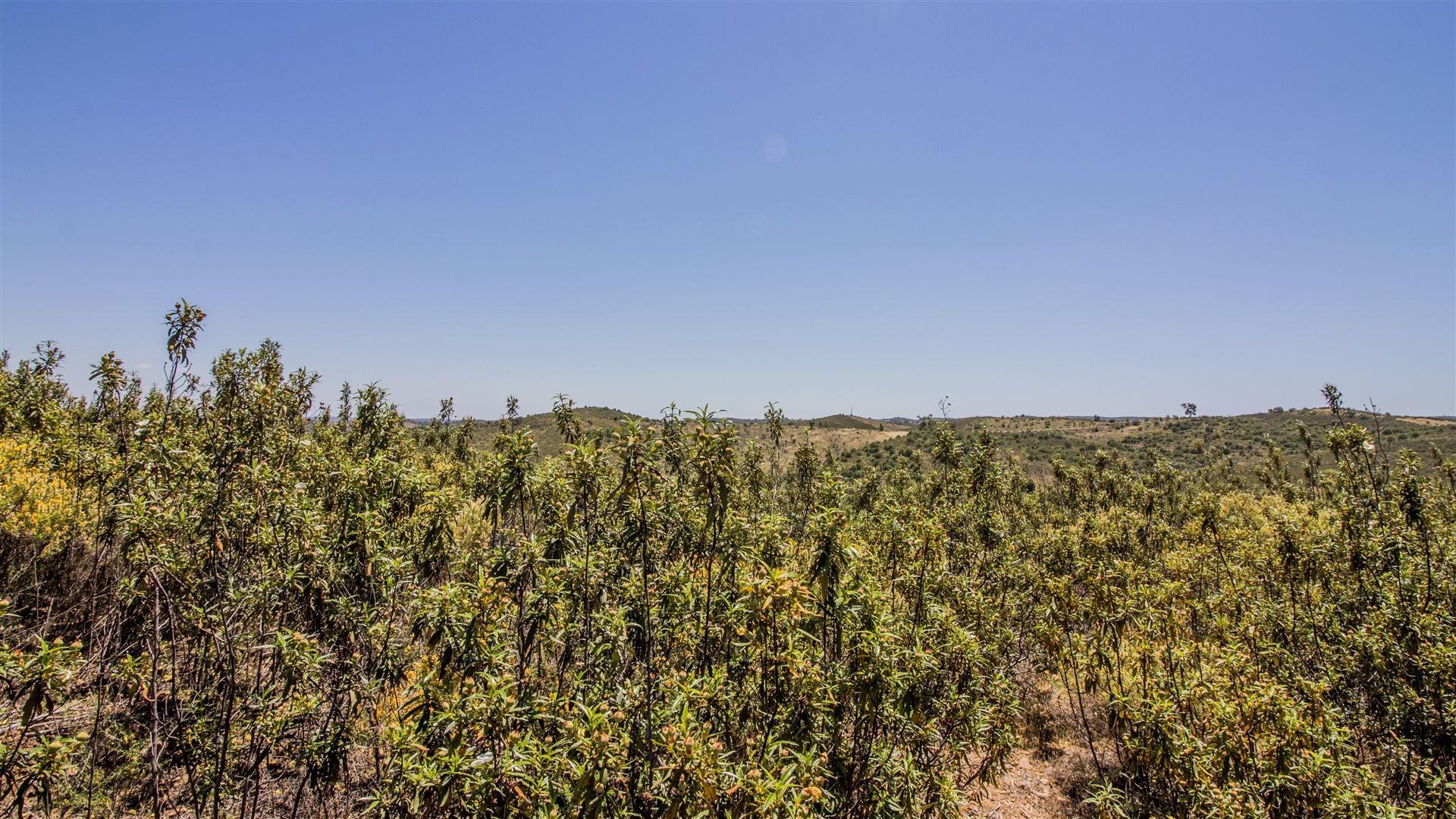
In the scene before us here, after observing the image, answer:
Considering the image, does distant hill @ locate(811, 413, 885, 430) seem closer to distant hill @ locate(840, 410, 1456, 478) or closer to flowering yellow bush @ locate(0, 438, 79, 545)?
distant hill @ locate(840, 410, 1456, 478)

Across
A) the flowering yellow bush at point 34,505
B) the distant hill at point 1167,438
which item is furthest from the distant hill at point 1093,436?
the flowering yellow bush at point 34,505

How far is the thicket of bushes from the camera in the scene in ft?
19.4

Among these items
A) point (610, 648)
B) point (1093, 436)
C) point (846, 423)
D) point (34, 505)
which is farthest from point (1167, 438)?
point (34, 505)

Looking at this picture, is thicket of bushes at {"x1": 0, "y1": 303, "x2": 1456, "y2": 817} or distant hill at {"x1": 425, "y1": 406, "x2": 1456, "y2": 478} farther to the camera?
distant hill at {"x1": 425, "y1": 406, "x2": 1456, "y2": 478}

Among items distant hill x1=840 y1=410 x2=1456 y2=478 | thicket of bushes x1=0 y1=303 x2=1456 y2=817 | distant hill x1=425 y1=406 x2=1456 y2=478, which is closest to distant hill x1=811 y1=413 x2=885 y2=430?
distant hill x1=425 y1=406 x2=1456 y2=478

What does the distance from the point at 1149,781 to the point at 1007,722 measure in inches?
122

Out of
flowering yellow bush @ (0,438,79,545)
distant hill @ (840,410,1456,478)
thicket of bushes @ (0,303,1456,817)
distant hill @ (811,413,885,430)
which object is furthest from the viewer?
distant hill @ (811,413,885,430)

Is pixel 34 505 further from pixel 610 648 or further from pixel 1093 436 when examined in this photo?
pixel 1093 436

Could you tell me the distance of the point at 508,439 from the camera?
28.1ft

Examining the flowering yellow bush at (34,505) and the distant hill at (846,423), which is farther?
the distant hill at (846,423)

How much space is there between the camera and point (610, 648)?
8344 millimetres

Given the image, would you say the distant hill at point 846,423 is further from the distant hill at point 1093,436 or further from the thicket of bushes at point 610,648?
the thicket of bushes at point 610,648

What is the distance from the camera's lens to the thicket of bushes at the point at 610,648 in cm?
591

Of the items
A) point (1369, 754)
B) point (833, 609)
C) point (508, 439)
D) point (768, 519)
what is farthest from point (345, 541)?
point (1369, 754)
